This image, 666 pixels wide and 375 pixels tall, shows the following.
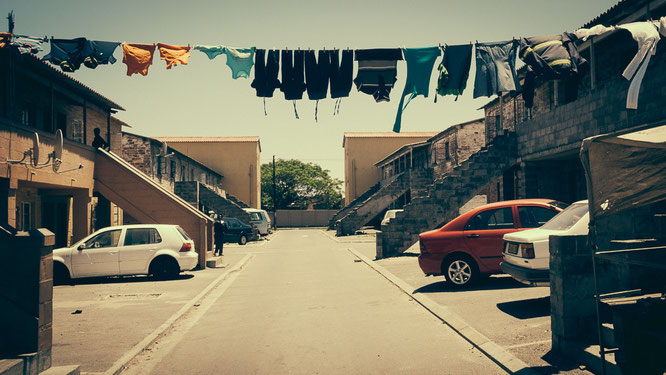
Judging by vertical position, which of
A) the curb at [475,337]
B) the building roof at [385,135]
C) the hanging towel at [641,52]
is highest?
the building roof at [385,135]

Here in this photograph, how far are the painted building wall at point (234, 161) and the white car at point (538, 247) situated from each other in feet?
172

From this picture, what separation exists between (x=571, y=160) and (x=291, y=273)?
11586 millimetres

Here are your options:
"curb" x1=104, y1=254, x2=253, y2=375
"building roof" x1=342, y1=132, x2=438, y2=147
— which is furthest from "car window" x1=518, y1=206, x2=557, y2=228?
"building roof" x1=342, y1=132, x2=438, y2=147

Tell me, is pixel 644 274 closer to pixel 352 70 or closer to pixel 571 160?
pixel 352 70

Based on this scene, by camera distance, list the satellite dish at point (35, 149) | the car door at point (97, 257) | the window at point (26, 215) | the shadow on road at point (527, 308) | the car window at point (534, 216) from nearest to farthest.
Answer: the shadow on road at point (527, 308) < the car window at point (534, 216) < the satellite dish at point (35, 149) < the car door at point (97, 257) < the window at point (26, 215)

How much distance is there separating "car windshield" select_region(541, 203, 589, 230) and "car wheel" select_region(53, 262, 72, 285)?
481 inches

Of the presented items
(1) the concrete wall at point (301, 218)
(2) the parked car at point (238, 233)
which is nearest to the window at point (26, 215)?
(2) the parked car at point (238, 233)

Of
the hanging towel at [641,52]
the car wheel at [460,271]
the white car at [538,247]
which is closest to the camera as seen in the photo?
the white car at [538,247]

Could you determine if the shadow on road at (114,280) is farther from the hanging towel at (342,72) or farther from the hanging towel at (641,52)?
the hanging towel at (641,52)

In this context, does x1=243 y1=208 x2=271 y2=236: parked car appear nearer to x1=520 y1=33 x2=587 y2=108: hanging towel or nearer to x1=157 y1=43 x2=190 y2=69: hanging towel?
x1=157 y1=43 x2=190 y2=69: hanging towel

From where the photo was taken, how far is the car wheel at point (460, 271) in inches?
439

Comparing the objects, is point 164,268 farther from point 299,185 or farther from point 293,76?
point 299,185

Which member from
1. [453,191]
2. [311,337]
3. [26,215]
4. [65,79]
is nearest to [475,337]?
[311,337]

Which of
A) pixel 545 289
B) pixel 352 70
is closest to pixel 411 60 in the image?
pixel 352 70
